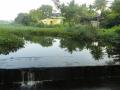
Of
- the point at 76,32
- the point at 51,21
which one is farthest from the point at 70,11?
the point at 76,32

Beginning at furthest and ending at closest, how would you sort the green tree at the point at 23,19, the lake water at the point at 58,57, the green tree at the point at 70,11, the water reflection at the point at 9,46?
the green tree at the point at 23,19 → the green tree at the point at 70,11 → the water reflection at the point at 9,46 → the lake water at the point at 58,57

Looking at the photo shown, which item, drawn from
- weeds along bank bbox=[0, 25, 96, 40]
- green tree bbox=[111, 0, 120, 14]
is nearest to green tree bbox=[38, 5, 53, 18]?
weeds along bank bbox=[0, 25, 96, 40]

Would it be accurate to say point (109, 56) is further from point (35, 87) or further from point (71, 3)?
point (71, 3)

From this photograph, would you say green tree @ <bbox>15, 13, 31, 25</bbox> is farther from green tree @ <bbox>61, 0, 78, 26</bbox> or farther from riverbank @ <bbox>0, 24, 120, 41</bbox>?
green tree @ <bbox>61, 0, 78, 26</bbox>

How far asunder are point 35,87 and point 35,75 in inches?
11.1

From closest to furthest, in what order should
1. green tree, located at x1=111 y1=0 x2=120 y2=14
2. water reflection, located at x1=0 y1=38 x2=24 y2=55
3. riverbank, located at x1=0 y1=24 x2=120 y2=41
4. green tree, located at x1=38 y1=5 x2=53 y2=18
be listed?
water reflection, located at x1=0 y1=38 x2=24 y2=55, riverbank, located at x1=0 y1=24 x2=120 y2=41, green tree, located at x1=111 y1=0 x2=120 y2=14, green tree, located at x1=38 y1=5 x2=53 y2=18

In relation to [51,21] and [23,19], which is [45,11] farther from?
[23,19]

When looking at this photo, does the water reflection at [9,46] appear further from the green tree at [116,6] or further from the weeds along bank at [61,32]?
the green tree at [116,6]

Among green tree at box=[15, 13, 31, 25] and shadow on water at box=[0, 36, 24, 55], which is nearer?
shadow on water at box=[0, 36, 24, 55]

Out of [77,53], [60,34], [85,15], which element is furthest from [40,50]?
[85,15]

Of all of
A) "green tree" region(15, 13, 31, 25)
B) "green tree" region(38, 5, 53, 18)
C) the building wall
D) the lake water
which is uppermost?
"green tree" region(38, 5, 53, 18)

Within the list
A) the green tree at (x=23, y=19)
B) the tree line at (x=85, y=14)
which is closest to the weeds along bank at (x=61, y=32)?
the green tree at (x=23, y=19)

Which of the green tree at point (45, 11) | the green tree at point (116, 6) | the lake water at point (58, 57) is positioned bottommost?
the lake water at point (58, 57)

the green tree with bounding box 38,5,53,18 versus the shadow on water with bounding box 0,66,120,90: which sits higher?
the green tree with bounding box 38,5,53,18
